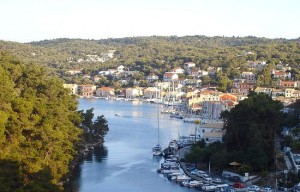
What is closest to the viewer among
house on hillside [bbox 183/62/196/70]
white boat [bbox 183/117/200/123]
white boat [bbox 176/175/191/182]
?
white boat [bbox 176/175/191/182]

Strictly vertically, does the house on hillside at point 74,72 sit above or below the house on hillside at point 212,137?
above

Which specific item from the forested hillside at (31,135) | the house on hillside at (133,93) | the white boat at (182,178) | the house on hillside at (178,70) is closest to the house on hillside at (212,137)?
the white boat at (182,178)

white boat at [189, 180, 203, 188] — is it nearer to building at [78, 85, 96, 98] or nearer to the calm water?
the calm water

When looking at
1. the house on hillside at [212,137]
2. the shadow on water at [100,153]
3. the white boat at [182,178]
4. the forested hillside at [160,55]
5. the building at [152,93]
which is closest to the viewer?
the white boat at [182,178]

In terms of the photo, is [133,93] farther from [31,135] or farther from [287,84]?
[31,135]

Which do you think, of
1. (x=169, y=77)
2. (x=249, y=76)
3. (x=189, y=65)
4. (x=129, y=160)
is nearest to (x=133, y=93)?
(x=169, y=77)

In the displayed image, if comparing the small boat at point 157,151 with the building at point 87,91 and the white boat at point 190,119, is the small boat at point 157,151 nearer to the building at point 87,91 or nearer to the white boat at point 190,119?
the white boat at point 190,119

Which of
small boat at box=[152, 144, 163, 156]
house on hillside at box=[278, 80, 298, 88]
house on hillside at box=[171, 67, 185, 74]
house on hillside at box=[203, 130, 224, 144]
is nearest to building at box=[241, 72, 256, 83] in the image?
house on hillside at box=[278, 80, 298, 88]
